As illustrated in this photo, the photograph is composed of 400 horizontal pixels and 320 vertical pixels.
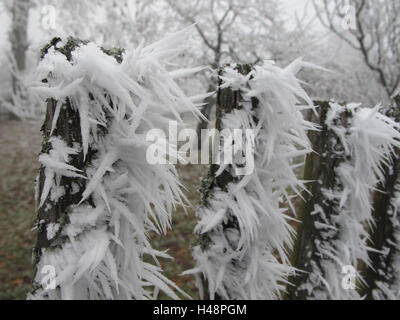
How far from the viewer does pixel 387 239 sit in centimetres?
195

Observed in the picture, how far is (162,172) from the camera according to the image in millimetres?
1062

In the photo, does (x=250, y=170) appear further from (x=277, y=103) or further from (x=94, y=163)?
(x=94, y=163)

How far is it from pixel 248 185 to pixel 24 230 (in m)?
4.92

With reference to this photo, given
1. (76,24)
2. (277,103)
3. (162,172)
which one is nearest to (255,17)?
(76,24)

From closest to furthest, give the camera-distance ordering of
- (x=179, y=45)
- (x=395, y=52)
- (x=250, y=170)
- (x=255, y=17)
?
(x=179, y=45) < (x=250, y=170) < (x=395, y=52) < (x=255, y=17)

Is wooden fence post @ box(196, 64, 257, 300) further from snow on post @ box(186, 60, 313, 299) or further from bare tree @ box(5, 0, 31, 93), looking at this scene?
bare tree @ box(5, 0, 31, 93)

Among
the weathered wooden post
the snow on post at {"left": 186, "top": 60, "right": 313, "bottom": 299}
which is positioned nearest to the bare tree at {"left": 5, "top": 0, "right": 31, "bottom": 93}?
the snow on post at {"left": 186, "top": 60, "right": 313, "bottom": 299}

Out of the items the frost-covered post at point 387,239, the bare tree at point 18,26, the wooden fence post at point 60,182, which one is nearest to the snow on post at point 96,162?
the wooden fence post at point 60,182

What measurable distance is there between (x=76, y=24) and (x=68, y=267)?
21.2ft

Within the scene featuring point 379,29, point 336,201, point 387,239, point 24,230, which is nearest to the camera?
point 336,201

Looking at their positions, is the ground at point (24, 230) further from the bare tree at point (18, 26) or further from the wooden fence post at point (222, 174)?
the bare tree at point (18, 26)

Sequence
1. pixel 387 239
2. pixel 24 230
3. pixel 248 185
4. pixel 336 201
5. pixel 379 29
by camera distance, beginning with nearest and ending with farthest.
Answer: pixel 248 185, pixel 336 201, pixel 387 239, pixel 24 230, pixel 379 29

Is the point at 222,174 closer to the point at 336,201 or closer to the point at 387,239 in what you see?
the point at 336,201

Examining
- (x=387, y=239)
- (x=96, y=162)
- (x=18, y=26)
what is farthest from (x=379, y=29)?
(x=18, y=26)
